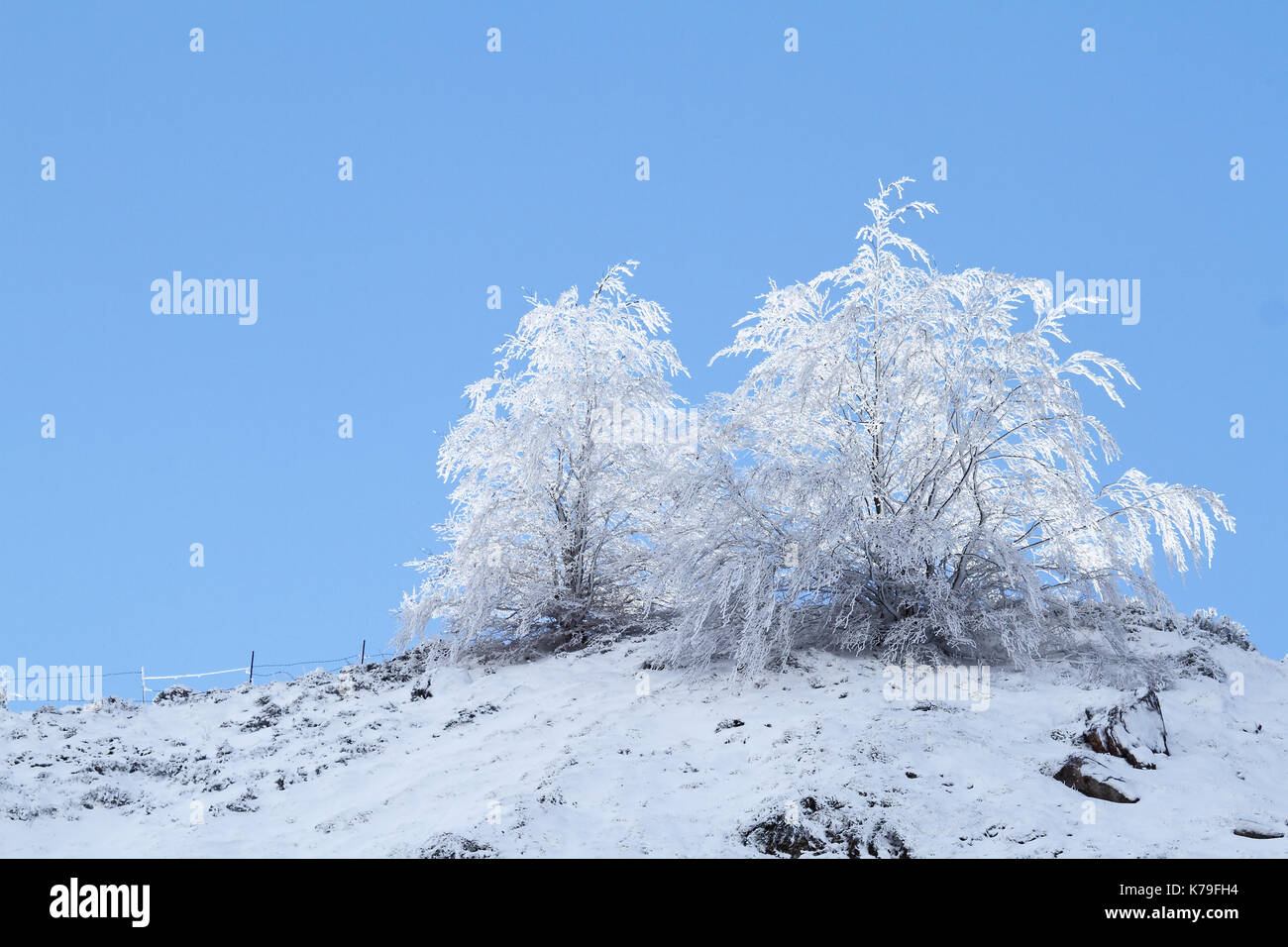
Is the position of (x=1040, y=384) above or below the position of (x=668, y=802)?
above

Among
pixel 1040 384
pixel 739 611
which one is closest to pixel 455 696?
pixel 739 611

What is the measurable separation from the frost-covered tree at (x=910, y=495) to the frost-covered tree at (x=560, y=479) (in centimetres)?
282

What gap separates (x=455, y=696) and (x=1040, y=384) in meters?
9.52

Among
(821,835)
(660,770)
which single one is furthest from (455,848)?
(821,835)

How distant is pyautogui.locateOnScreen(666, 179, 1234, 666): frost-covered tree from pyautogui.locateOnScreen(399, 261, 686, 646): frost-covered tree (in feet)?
9.24

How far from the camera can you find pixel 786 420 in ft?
50.9

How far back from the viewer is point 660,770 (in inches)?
444

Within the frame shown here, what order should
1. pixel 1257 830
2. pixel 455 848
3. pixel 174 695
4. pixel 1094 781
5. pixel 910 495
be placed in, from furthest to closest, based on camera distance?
pixel 174 695 → pixel 910 495 → pixel 1094 781 → pixel 455 848 → pixel 1257 830

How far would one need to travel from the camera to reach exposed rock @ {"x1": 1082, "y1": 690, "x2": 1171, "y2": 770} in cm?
1056

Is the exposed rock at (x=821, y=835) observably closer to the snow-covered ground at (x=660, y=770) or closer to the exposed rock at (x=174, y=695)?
the snow-covered ground at (x=660, y=770)

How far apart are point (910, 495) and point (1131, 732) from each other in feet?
16.3

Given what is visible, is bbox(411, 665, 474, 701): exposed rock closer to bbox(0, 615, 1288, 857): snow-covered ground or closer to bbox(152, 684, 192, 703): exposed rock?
bbox(0, 615, 1288, 857): snow-covered ground

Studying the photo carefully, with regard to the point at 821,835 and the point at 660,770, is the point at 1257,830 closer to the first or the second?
the point at 821,835
